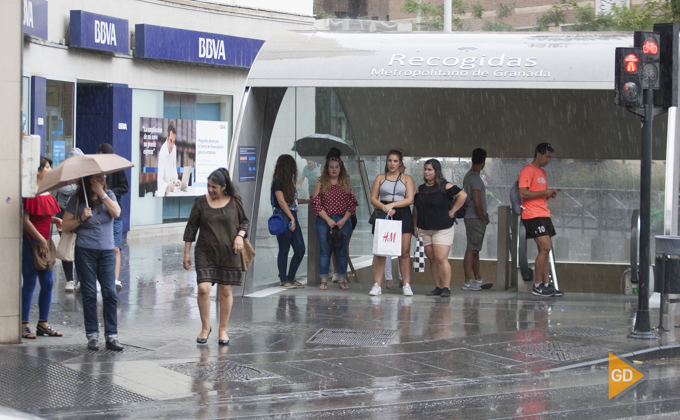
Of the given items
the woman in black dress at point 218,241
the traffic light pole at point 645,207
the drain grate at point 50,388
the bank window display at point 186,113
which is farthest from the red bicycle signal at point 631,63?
the bank window display at point 186,113

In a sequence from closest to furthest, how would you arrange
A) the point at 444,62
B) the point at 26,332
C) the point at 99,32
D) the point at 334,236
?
the point at 26,332 < the point at 444,62 < the point at 334,236 < the point at 99,32

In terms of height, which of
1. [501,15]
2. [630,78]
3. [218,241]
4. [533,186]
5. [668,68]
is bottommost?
[218,241]

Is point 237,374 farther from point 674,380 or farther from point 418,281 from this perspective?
point 418,281

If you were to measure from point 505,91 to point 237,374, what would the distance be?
24.6ft

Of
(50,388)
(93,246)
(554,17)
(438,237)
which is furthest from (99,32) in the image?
(554,17)

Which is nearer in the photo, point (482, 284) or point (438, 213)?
point (438, 213)

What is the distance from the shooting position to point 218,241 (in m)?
7.64

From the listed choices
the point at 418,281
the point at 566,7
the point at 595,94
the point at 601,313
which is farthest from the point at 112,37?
the point at 566,7

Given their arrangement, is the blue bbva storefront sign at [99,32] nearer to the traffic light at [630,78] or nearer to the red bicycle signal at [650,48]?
the traffic light at [630,78]

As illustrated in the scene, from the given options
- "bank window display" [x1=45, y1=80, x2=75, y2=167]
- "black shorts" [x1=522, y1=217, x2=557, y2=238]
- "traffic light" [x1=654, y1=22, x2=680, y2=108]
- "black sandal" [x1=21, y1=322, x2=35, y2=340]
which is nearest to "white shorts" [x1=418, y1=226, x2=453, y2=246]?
"black shorts" [x1=522, y1=217, x2=557, y2=238]

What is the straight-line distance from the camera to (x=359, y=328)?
8.59m

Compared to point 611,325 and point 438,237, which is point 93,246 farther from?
point 611,325

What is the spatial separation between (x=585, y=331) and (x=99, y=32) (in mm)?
11649

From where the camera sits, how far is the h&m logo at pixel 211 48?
18406mm
